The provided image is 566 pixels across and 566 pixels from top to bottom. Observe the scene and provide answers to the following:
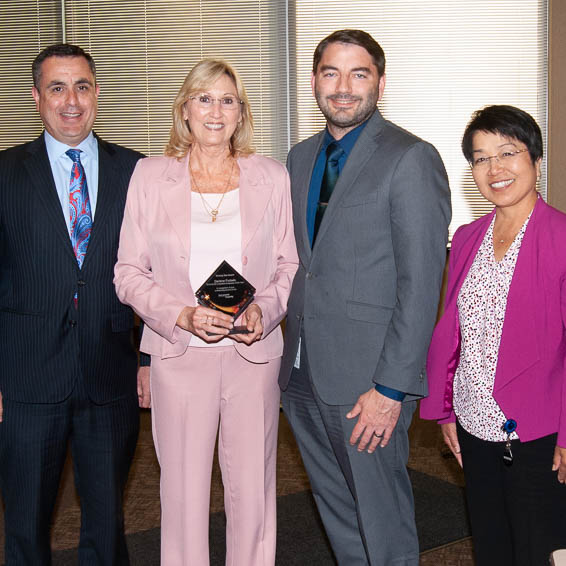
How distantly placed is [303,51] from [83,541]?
15.2 feet

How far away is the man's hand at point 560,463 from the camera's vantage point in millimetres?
2176

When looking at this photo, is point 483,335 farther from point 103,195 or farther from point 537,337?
point 103,195

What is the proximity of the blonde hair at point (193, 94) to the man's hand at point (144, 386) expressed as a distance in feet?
2.86

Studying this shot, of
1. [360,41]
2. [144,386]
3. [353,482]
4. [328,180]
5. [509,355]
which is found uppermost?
[360,41]

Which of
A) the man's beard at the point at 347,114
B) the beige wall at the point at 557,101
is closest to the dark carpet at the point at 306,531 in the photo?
the man's beard at the point at 347,114

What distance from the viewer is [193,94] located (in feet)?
8.91

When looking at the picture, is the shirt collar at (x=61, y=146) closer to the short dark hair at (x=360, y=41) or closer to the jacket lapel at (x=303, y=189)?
the jacket lapel at (x=303, y=189)

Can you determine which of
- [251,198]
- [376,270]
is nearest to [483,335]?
[376,270]

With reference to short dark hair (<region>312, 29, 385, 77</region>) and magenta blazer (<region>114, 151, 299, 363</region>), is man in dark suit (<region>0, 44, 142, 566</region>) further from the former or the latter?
short dark hair (<region>312, 29, 385, 77</region>)

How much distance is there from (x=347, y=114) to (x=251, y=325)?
32.0 inches

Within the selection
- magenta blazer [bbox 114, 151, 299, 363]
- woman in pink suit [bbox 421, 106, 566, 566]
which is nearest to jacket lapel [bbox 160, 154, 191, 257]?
magenta blazer [bbox 114, 151, 299, 363]

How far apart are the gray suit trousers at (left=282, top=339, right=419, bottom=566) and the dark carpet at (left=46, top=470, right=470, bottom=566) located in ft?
2.88

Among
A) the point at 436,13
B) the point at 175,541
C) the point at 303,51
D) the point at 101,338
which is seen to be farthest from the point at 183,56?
the point at 175,541

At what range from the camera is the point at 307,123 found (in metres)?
6.51
